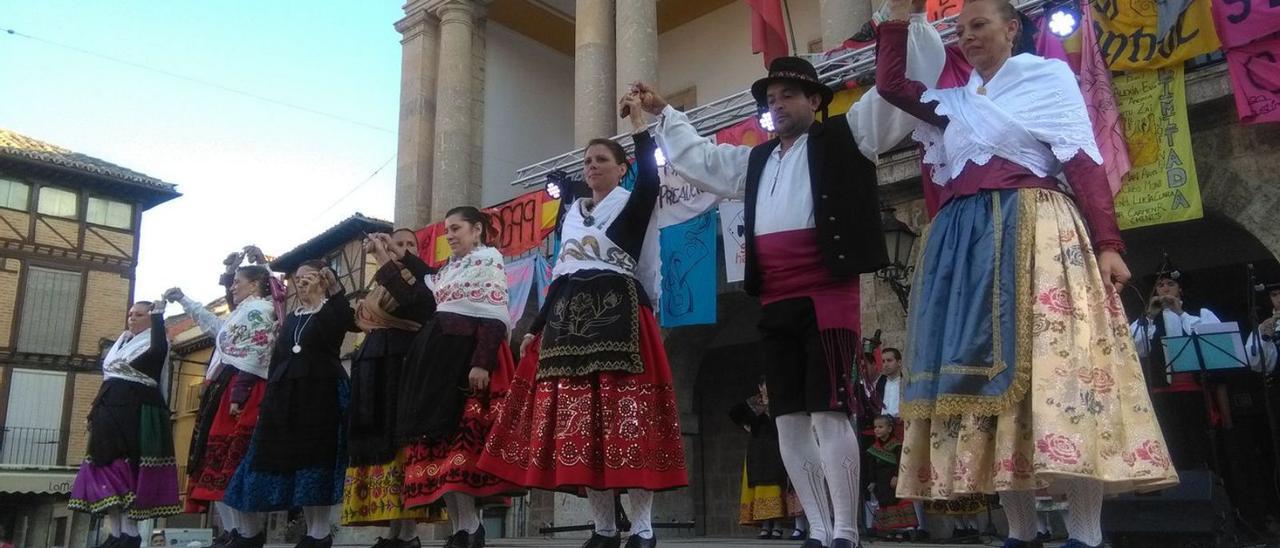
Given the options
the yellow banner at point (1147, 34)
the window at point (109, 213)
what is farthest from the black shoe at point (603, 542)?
the window at point (109, 213)

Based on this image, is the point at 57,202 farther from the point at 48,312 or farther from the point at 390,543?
the point at 390,543

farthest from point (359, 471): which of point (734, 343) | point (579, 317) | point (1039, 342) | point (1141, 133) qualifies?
point (734, 343)

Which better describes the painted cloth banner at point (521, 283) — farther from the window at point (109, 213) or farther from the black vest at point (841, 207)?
the window at point (109, 213)

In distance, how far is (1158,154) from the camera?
7.93 metres

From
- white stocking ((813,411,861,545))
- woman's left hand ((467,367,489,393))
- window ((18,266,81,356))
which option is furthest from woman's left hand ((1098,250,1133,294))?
window ((18,266,81,356))

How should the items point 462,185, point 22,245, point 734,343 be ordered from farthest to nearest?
point 22,245 → point 462,185 → point 734,343

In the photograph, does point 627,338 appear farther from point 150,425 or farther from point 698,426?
point 698,426

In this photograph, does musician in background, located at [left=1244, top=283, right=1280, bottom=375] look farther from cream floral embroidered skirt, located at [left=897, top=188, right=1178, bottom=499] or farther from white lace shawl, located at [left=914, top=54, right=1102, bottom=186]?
cream floral embroidered skirt, located at [left=897, top=188, right=1178, bottom=499]

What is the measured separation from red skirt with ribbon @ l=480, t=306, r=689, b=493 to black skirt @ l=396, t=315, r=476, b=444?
72 cm

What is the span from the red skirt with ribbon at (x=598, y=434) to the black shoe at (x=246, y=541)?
2110 millimetres

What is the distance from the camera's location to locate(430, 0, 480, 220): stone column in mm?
16453

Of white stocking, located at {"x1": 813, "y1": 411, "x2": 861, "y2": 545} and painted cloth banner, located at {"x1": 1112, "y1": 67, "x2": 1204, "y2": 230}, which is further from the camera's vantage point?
painted cloth banner, located at {"x1": 1112, "y1": 67, "x2": 1204, "y2": 230}

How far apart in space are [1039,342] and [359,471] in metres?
3.66

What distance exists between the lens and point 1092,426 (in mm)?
2822
